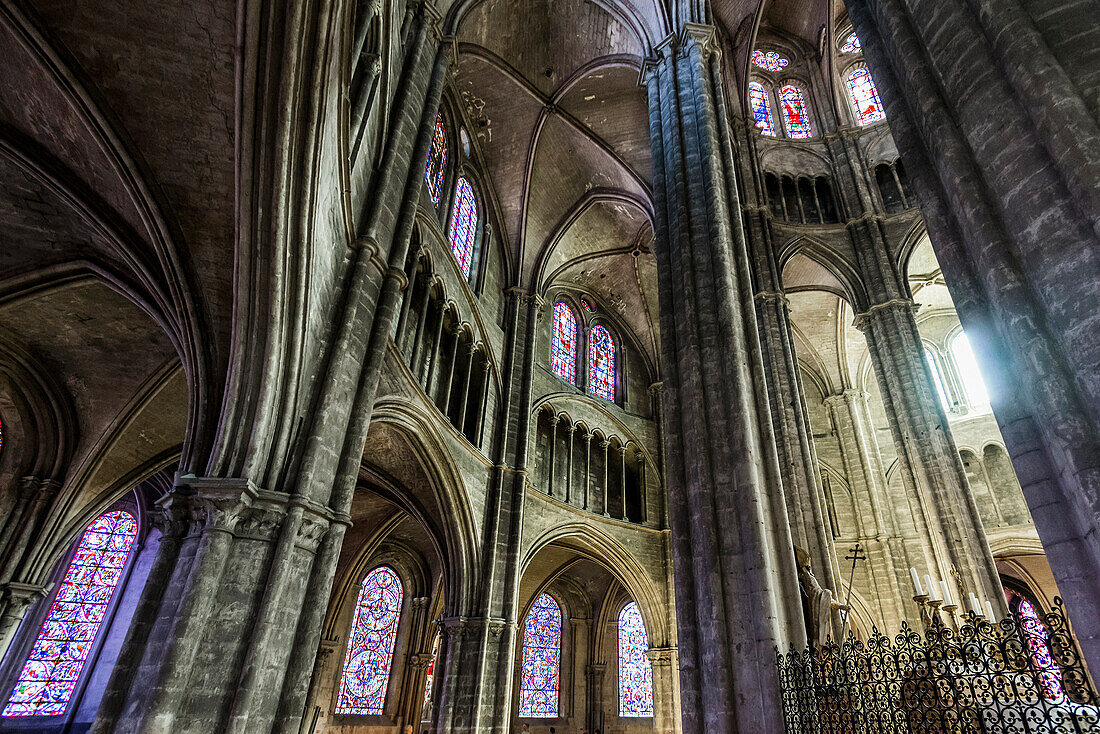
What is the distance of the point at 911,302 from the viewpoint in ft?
37.6

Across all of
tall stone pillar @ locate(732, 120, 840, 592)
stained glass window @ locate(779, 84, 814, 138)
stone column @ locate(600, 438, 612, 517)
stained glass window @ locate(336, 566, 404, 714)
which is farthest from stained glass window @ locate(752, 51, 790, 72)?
stained glass window @ locate(336, 566, 404, 714)

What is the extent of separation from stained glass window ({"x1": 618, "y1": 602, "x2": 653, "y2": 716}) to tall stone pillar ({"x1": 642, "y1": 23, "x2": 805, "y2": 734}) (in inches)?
471

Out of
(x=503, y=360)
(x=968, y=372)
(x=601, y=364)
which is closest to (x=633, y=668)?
(x=601, y=364)

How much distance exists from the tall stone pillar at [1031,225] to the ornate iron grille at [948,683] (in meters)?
0.30

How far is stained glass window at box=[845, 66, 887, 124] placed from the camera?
15.1 m

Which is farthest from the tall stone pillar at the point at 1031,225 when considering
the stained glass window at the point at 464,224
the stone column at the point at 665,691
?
the stone column at the point at 665,691

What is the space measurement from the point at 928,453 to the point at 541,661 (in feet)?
40.1

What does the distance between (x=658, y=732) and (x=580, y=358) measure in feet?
32.3

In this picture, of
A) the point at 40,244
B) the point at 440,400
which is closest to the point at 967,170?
the point at 440,400

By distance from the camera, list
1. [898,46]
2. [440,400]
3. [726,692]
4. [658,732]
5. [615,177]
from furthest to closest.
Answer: [615,177], [658,732], [440,400], [726,692], [898,46]

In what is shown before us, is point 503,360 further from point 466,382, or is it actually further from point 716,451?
point 716,451

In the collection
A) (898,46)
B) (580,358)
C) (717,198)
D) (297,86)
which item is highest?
(580,358)

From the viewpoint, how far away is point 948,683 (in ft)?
11.4

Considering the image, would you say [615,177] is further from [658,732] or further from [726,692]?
[658,732]
